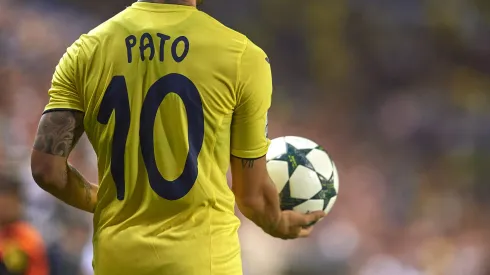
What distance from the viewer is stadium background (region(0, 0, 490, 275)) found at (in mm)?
3375

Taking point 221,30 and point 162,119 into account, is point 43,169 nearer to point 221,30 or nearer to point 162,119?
point 162,119

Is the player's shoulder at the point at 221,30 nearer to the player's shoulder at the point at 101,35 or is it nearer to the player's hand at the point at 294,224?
the player's shoulder at the point at 101,35

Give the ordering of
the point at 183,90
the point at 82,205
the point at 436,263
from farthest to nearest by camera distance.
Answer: the point at 436,263 < the point at 82,205 < the point at 183,90

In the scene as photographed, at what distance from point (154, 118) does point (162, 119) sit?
13 mm

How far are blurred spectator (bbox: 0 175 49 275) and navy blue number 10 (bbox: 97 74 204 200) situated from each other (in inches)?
78.1

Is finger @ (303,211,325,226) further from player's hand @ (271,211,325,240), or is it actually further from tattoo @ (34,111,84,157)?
tattoo @ (34,111,84,157)

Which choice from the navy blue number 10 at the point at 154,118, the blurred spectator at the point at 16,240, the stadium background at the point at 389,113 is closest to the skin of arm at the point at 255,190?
the navy blue number 10 at the point at 154,118

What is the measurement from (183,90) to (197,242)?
242mm

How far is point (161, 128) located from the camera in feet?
3.53

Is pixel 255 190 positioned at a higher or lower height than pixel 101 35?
lower

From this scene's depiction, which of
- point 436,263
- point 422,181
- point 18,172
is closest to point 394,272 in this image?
point 436,263

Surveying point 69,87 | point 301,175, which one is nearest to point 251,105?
point 69,87

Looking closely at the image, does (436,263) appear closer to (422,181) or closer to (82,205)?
(422,181)

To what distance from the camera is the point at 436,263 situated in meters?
3.34
